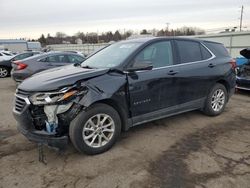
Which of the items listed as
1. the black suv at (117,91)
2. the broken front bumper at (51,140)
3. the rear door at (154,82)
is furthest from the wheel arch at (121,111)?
the broken front bumper at (51,140)

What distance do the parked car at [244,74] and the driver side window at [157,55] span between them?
3.99m

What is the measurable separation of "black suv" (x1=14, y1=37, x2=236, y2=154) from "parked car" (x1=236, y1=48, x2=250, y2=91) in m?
2.45

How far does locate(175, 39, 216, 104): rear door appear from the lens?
192 inches

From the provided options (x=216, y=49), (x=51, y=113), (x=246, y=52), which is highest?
(x=216, y=49)

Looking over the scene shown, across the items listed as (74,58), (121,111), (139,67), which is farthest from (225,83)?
(74,58)

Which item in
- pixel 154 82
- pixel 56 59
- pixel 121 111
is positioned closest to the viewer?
pixel 121 111

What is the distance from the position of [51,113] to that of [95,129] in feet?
2.28

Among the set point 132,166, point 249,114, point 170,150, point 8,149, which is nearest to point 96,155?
point 132,166

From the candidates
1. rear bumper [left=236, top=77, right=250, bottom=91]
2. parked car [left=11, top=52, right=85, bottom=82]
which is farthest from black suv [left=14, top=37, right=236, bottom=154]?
parked car [left=11, top=52, right=85, bottom=82]

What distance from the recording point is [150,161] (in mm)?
3668

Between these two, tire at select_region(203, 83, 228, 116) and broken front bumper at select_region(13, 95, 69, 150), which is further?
tire at select_region(203, 83, 228, 116)

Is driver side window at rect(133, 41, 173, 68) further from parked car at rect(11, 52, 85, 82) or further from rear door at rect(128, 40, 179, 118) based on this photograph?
parked car at rect(11, 52, 85, 82)

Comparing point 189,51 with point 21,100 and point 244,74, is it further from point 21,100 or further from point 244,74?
point 244,74

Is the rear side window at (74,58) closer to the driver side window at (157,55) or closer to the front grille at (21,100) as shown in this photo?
the driver side window at (157,55)
